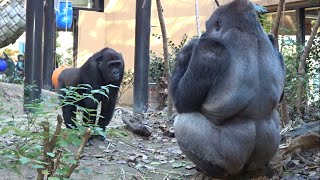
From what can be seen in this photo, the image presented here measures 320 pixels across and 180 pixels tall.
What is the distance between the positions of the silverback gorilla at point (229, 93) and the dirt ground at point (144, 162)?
416 millimetres

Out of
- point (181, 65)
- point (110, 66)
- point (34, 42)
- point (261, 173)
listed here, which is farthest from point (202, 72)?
point (34, 42)

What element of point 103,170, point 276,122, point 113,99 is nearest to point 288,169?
point 276,122

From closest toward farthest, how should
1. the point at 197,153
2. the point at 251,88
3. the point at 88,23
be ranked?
the point at 251,88, the point at 197,153, the point at 88,23

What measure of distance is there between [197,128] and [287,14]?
25.4 feet

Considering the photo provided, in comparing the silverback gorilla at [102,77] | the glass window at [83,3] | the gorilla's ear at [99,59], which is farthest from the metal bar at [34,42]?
the glass window at [83,3]

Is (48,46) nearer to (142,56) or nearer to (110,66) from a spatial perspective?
(142,56)

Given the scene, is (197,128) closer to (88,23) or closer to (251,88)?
(251,88)

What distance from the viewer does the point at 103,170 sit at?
431cm

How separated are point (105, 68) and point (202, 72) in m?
2.41

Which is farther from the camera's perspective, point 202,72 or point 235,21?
point 235,21

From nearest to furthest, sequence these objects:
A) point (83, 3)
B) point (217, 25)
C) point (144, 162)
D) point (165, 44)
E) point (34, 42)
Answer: point (217, 25), point (144, 162), point (165, 44), point (34, 42), point (83, 3)

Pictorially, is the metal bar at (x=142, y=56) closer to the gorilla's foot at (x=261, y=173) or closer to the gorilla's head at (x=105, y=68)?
the gorilla's head at (x=105, y=68)

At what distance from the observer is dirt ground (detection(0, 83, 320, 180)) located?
3.71 metres

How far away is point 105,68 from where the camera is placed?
5.41 m
